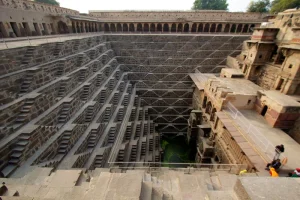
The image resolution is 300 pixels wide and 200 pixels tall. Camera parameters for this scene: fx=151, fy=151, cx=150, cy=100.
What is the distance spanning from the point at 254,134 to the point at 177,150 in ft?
32.8

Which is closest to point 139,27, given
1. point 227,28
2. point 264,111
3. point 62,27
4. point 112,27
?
point 112,27

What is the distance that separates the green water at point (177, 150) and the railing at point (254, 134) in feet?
23.3

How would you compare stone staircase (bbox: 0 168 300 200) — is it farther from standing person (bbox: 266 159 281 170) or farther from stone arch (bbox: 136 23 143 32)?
stone arch (bbox: 136 23 143 32)

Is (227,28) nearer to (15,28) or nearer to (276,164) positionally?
(276,164)

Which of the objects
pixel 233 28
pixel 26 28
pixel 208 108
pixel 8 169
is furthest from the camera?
pixel 233 28

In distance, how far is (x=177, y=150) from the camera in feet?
54.3

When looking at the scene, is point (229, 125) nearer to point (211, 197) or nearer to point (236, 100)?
point (236, 100)

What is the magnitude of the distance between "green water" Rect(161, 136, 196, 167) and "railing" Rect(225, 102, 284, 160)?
7.12m

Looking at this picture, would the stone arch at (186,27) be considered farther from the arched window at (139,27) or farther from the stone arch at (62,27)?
the stone arch at (62,27)

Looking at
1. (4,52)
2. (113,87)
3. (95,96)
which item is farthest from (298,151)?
(4,52)

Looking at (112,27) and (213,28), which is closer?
(112,27)

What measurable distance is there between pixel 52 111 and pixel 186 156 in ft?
42.2

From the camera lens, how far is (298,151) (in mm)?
7273

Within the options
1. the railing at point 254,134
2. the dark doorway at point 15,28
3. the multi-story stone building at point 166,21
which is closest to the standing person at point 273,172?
the railing at point 254,134
